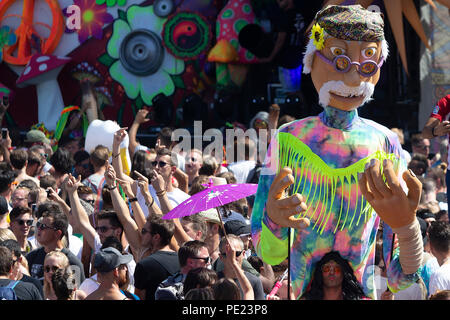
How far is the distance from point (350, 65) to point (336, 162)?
0.47 metres

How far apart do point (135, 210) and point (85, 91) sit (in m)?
7.86

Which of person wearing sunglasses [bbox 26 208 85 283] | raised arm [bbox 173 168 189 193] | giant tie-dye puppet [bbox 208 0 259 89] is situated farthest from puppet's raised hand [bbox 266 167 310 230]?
giant tie-dye puppet [bbox 208 0 259 89]

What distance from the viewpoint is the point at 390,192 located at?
3.58m

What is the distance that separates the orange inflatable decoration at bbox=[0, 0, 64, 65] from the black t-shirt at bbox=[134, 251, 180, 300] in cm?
1001

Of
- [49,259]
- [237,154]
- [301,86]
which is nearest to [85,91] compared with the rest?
[301,86]

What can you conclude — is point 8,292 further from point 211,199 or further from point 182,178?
point 182,178

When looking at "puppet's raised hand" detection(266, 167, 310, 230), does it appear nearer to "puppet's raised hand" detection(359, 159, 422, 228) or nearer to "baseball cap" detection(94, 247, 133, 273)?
"puppet's raised hand" detection(359, 159, 422, 228)

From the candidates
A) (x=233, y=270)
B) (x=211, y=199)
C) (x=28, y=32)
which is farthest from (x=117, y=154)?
(x=28, y=32)

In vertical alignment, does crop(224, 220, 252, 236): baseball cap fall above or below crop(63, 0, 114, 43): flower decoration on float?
below

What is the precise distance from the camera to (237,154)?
8375 mm

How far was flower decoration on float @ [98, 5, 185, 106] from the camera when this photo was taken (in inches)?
575

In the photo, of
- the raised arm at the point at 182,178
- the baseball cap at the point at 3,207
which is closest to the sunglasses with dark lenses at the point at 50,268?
the baseball cap at the point at 3,207

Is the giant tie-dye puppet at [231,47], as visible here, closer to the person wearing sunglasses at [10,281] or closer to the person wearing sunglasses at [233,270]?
the person wearing sunglasses at [233,270]
